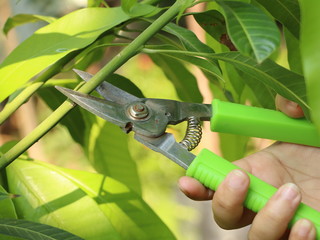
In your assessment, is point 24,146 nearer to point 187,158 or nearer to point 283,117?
point 187,158

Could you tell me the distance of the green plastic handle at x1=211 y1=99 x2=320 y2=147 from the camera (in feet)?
1.77

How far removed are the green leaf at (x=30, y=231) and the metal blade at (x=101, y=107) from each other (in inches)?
5.1

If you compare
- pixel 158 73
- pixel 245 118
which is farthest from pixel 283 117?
pixel 158 73

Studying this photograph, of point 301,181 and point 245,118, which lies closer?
point 245,118

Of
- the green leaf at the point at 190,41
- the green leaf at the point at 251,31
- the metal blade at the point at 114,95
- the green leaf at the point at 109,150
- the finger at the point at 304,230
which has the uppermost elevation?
the green leaf at the point at 251,31

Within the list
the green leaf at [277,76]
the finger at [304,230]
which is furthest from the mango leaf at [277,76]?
the finger at [304,230]

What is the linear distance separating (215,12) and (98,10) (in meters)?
0.13

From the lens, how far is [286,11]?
53 cm

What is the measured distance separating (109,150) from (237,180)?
329mm

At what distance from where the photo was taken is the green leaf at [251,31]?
360mm

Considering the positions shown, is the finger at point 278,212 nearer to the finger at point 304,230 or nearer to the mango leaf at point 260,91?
the finger at point 304,230

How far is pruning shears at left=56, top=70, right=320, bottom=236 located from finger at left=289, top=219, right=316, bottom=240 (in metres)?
0.01

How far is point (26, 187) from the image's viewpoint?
2.13ft

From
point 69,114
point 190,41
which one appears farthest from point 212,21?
point 69,114
